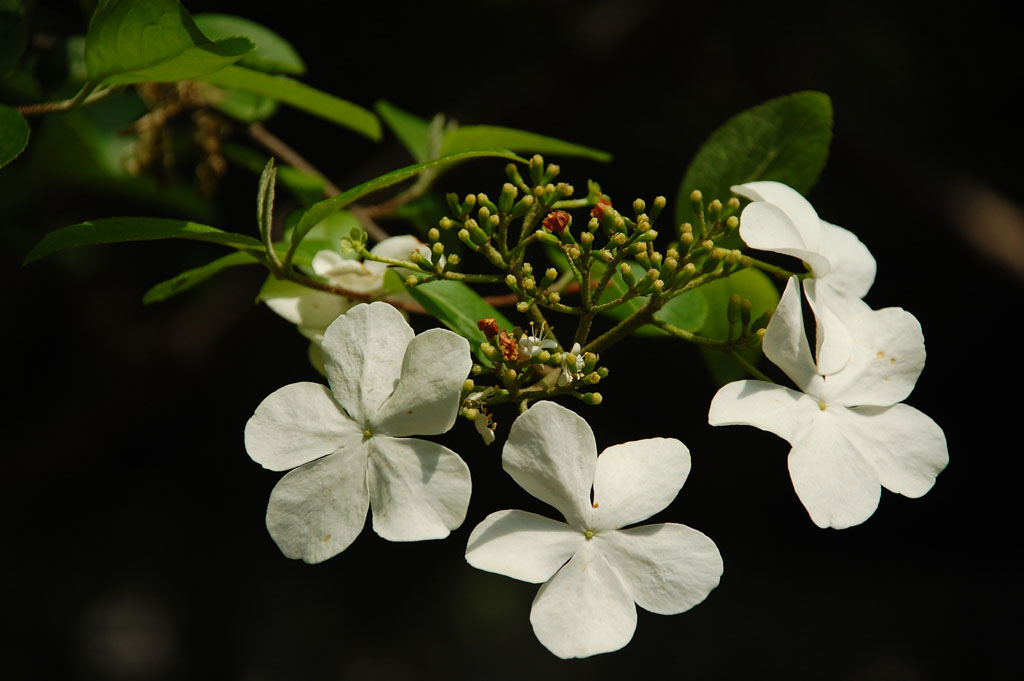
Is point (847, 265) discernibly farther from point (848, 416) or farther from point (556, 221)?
point (556, 221)

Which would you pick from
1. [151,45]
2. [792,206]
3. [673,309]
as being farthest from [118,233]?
[792,206]

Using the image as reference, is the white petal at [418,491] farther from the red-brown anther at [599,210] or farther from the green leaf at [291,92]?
the green leaf at [291,92]

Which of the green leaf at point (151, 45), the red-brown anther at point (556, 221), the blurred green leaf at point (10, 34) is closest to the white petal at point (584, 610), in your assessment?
the red-brown anther at point (556, 221)

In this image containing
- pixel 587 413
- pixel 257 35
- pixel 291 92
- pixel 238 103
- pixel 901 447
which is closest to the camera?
pixel 901 447

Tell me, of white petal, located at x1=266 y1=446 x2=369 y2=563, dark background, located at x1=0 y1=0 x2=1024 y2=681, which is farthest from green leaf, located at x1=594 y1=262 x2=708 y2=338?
dark background, located at x1=0 y1=0 x2=1024 y2=681

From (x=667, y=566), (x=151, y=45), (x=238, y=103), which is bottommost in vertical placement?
(x=238, y=103)

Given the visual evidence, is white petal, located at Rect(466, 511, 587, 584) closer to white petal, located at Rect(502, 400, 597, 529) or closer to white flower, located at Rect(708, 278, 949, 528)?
white petal, located at Rect(502, 400, 597, 529)

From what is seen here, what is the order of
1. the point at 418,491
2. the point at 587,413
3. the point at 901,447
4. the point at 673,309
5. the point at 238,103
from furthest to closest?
the point at 587,413 → the point at 238,103 → the point at 673,309 → the point at 901,447 → the point at 418,491
